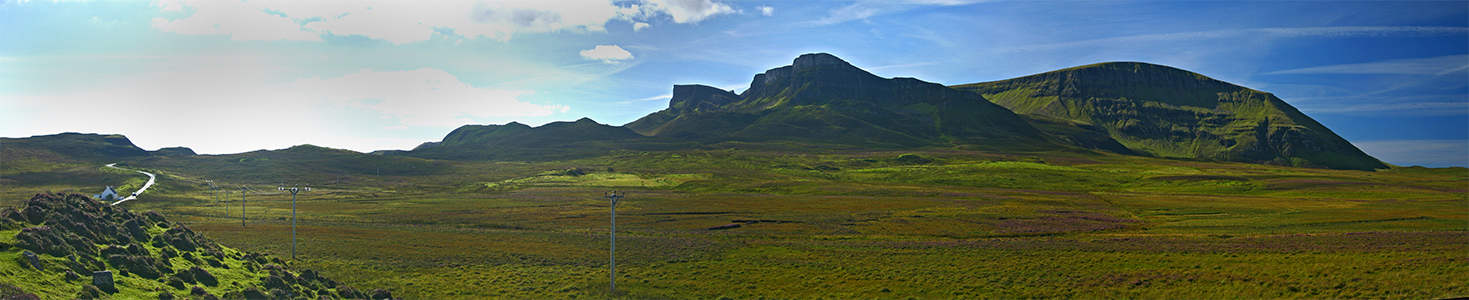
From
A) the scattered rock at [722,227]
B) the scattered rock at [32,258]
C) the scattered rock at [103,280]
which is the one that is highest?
the scattered rock at [32,258]

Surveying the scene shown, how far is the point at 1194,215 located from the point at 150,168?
22831 centimetres

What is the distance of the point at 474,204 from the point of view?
103m

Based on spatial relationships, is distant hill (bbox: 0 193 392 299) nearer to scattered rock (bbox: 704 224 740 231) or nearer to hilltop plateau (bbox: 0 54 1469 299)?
hilltop plateau (bbox: 0 54 1469 299)

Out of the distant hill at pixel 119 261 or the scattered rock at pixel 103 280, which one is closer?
the distant hill at pixel 119 261

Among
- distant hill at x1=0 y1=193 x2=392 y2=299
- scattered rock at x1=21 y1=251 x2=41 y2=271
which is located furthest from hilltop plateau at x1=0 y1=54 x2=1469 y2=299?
scattered rock at x1=21 y1=251 x2=41 y2=271

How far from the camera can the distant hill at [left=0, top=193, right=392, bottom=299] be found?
19.8 metres

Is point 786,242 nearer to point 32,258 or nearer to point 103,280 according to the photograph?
point 103,280

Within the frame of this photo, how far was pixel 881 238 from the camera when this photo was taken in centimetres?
6169

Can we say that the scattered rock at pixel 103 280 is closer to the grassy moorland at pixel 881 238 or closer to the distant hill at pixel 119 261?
the distant hill at pixel 119 261

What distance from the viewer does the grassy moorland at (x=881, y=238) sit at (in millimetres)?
38812

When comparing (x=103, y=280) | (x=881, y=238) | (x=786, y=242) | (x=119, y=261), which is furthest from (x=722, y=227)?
(x=103, y=280)

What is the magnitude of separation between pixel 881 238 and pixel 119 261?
53.5m

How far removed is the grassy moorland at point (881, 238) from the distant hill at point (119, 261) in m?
10.2

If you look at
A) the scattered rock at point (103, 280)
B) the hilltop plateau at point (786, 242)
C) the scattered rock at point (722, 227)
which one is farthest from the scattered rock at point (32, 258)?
the scattered rock at point (722, 227)
